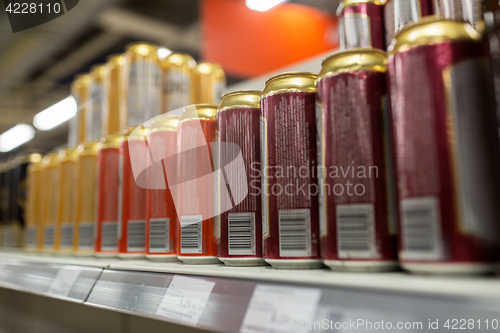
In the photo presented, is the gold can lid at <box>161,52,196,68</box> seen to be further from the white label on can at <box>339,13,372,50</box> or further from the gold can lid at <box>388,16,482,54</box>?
the gold can lid at <box>388,16,482,54</box>

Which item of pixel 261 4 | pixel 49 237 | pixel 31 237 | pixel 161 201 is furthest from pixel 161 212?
pixel 261 4

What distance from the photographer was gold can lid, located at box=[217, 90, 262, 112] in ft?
2.53

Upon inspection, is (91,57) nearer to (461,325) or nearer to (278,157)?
(278,157)

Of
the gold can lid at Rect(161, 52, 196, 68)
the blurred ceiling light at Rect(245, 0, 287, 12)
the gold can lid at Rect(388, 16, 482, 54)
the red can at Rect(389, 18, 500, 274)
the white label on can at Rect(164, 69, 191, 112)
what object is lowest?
the red can at Rect(389, 18, 500, 274)

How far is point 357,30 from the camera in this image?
0.75 metres

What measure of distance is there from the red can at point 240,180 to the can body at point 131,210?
1.10ft

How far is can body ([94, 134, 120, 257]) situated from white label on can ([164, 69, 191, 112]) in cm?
23

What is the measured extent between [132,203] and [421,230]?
0.77 meters

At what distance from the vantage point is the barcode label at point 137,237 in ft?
3.37

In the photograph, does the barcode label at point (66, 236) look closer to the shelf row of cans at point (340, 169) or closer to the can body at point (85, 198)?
the can body at point (85, 198)

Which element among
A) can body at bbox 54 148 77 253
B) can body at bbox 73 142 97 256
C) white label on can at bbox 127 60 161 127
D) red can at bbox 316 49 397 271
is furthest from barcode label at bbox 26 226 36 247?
red can at bbox 316 49 397 271

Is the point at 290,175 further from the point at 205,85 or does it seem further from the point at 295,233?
the point at 205,85

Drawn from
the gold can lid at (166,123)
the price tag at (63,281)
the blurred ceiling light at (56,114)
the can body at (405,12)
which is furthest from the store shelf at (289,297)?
the blurred ceiling light at (56,114)

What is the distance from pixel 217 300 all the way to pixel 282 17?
3.13 meters
